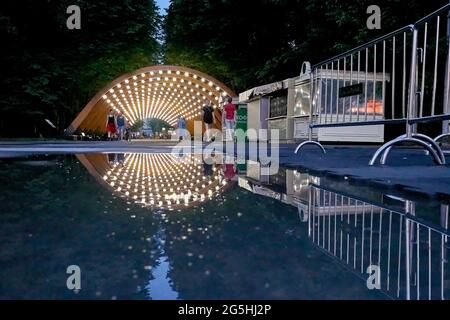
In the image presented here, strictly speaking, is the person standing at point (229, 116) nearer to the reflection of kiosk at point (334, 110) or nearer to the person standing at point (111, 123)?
the reflection of kiosk at point (334, 110)

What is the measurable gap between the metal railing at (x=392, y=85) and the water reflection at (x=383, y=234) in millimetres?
2659

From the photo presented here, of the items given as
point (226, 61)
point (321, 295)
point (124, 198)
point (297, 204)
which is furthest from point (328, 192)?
point (226, 61)

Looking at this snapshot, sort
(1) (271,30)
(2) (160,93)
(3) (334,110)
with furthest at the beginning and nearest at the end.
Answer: (2) (160,93) < (1) (271,30) < (3) (334,110)

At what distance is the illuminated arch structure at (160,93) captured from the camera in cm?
2942

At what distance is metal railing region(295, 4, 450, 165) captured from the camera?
18.9ft

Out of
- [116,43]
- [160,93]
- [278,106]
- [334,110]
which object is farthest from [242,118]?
[160,93]

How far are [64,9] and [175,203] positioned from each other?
2525 cm

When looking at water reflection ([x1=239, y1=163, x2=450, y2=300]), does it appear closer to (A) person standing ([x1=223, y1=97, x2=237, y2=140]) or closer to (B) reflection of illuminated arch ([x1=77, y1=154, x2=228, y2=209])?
(B) reflection of illuminated arch ([x1=77, y1=154, x2=228, y2=209])

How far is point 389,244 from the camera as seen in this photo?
1.77 meters

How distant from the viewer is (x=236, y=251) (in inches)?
65.5

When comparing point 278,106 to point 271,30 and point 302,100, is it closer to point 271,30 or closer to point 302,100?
point 302,100

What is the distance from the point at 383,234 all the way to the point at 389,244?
0.61ft

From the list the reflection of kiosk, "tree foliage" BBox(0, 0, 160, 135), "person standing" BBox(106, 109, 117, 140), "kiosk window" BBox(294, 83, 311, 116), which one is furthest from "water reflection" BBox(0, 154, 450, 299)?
"person standing" BBox(106, 109, 117, 140)

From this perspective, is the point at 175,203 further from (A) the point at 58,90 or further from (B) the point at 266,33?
(A) the point at 58,90
